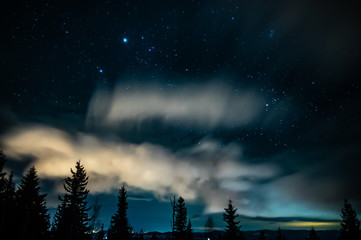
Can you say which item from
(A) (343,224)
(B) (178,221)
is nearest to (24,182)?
(B) (178,221)

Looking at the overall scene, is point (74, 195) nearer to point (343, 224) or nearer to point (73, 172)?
point (73, 172)

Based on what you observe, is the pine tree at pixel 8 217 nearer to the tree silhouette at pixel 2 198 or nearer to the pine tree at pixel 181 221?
the tree silhouette at pixel 2 198

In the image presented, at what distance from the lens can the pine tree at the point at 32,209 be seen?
20.9 m

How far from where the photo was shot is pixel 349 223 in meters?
38.2

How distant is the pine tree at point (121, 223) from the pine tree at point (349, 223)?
3739 cm

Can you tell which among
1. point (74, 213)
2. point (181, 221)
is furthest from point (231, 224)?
point (74, 213)

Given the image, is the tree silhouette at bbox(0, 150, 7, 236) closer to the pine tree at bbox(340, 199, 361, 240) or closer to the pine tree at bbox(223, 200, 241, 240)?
the pine tree at bbox(223, 200, 241, 240)

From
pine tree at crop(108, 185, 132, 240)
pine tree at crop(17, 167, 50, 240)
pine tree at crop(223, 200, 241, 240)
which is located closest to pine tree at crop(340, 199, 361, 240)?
pine tree at crop(223, 200, 241, 240)

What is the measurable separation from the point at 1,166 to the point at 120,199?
18.6 meters

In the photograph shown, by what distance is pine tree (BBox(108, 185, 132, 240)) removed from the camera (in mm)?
32750

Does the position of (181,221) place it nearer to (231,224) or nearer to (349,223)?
(231,224)

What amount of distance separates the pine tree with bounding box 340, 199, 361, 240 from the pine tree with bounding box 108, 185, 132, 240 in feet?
123

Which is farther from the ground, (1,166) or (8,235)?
(1,166)

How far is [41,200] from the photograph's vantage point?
23.6 metres
